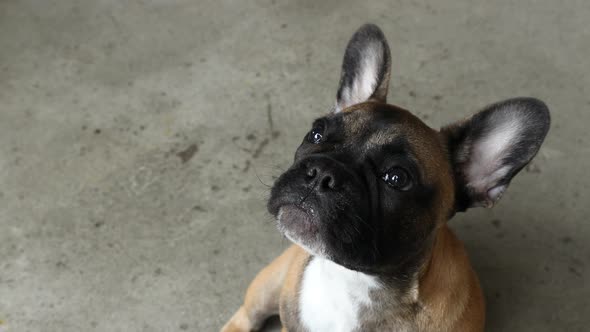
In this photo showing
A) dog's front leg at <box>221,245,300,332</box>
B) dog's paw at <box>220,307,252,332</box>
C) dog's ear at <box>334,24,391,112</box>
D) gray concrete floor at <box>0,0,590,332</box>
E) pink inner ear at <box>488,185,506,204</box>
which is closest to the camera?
pink inner ear at <box>488,185,506,204</box>

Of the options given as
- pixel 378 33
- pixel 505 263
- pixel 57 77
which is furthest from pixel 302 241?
pixel 57 77

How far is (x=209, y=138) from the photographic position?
4.50 metres

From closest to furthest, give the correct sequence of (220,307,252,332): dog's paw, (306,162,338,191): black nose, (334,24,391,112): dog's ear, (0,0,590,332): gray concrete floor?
(306,162,338,191): black nose, (334,24,391,112): dog's ear, (220,307,252,332): dog's paw, (0,0,590,332): gray concrete floor

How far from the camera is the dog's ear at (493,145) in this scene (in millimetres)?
2514

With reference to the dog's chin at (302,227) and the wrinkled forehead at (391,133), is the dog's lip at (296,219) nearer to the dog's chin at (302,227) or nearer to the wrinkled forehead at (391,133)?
the dog's chin at (302,227)

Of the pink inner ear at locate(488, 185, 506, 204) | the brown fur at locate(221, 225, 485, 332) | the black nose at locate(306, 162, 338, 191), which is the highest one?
the black nose at locate(306, 162, 338, 191)

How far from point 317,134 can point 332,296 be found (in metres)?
0.72

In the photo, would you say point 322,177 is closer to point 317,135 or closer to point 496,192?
point 317,135

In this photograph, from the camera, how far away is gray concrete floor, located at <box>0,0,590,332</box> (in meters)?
3.80

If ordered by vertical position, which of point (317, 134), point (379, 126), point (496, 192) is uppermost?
point (379, 126)

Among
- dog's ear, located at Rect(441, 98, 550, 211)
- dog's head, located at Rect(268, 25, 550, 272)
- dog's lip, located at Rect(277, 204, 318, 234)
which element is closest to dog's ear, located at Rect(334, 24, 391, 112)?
dog's head, located at Rect(268, 25, 550, 272)

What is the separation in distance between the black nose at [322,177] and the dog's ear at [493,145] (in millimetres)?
666

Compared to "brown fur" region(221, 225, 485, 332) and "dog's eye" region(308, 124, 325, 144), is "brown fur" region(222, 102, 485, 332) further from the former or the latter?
"dog's eye" region(308, 124, 325, 144)

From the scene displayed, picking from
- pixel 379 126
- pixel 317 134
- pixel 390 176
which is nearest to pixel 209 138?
pixel 317 134
